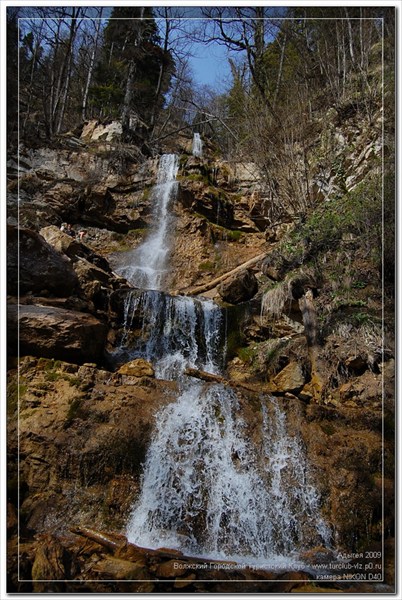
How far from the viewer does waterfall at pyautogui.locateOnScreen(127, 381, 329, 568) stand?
4441 mm

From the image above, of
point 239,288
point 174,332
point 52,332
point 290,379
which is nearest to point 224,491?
point 290,379

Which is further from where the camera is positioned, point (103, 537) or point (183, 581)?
point (103, 537)

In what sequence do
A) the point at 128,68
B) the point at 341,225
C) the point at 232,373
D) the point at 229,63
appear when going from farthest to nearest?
→ 1. the point at 128,68
2. the point at 229,63
3. the point at 341,225
4. the point at 232,373

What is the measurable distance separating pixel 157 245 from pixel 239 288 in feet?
17.0

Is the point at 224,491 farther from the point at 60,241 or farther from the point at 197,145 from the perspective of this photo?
the point at 197,145

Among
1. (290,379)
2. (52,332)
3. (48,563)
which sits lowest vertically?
(48,563)

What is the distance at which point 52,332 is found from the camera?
587cm

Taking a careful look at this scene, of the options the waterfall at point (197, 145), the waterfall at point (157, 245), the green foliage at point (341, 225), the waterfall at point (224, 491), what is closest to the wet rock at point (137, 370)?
the waterfall at point (224, 491)

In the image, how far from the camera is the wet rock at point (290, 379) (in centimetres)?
671

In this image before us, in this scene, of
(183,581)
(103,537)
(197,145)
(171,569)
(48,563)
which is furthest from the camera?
(197,145)

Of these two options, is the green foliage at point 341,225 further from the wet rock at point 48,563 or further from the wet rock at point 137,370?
the wet rock at point 48,563

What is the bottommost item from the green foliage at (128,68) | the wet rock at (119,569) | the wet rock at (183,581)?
the wet rock at (183,581)

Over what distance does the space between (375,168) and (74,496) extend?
9319mm

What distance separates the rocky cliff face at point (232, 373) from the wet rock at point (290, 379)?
2 cm
